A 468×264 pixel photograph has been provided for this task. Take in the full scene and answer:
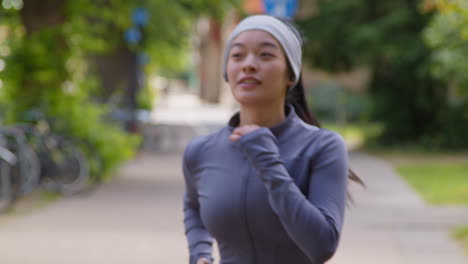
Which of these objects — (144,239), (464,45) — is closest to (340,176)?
(144,239)

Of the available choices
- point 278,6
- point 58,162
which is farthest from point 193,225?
point 58,162

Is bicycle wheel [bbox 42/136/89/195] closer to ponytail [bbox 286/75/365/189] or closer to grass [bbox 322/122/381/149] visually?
ponytail [bbox 286/75/365/189]

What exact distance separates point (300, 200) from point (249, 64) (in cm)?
42

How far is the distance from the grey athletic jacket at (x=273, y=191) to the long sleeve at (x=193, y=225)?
4 cm

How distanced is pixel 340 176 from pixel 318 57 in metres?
19.3

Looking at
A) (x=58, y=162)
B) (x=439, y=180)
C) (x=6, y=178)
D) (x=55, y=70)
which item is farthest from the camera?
(x=439, y=180)

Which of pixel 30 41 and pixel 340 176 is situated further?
pixel 30 41

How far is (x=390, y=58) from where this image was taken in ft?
64.6

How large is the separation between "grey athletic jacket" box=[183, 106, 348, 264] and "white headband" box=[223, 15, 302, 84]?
0.16 metres

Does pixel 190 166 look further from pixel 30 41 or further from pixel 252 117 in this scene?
pixel 30 41

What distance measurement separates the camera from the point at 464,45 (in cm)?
1366

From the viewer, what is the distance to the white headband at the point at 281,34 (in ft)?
7.79

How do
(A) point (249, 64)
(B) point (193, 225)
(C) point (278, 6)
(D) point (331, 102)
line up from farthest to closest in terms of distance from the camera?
(D) point (331, 102) < (C) point (278, 6) < (B) point (193, 225) < (A) point (249, 64)

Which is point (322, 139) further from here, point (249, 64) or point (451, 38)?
point (451, 38)
